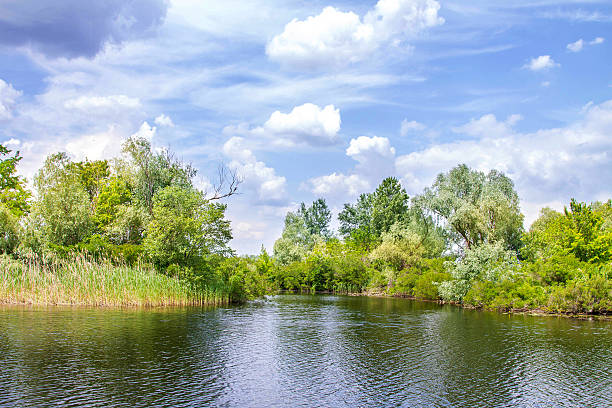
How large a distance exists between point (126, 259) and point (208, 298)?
7647 millimetres

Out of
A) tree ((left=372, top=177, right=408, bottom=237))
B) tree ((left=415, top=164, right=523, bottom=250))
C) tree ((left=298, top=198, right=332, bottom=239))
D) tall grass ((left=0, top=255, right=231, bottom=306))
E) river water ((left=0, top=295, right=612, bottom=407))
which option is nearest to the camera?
river water ((left=0, top=295, right=612, bottom=407))

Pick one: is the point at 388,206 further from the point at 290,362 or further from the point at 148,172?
the point at 290,362

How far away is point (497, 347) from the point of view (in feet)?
73.6

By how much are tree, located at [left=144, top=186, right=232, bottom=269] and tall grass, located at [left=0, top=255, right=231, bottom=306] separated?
294 centimetres

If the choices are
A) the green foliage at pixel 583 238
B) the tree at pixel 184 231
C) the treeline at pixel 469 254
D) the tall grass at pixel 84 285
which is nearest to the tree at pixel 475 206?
the treeline at pixel 469 254

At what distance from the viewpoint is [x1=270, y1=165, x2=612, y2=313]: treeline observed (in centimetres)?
3775

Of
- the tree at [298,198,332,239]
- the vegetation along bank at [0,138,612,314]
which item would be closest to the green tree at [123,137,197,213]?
the vegetation along bank at [0,138,612,314]

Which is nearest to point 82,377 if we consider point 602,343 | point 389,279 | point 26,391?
point 26,391

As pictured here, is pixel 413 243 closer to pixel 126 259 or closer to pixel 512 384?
pixel 126 259

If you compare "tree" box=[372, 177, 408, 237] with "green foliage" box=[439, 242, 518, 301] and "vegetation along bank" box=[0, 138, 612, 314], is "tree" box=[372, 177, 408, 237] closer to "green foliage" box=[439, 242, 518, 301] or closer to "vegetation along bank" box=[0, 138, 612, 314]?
"vegetation along bank" box=[0, 138, 612, 314]

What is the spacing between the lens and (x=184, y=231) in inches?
1570

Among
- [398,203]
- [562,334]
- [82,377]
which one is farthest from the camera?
[398,203]

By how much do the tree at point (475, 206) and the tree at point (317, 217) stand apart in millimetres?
54177

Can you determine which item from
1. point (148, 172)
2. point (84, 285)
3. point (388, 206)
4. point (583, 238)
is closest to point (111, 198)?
point (148, 172)
